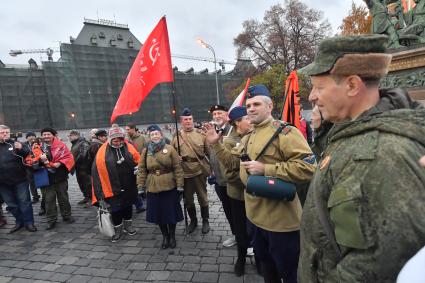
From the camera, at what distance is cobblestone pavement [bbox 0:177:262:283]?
146 inches

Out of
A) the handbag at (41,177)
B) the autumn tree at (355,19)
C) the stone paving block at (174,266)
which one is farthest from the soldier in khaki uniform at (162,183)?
the autumn tree at (355,19)

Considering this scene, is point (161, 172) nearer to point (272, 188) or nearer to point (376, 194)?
point (272, 188)

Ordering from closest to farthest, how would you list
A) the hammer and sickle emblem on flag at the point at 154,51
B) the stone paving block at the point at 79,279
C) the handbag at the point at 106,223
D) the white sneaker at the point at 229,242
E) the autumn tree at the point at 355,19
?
the stone paving block at the point at 79,279 < the white sneaker at the point at 229,242 < the hammer and sickle emblem on flag at the point at 154,51 < the handbag at the point at 106,223 < the autumn tree at the point at 355,19

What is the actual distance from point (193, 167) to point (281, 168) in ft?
9.44

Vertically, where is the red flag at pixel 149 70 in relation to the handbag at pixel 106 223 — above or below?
above

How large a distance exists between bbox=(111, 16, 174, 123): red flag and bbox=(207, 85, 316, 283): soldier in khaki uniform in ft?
7.33

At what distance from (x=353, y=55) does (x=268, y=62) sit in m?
31.6

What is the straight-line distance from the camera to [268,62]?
1226 inches

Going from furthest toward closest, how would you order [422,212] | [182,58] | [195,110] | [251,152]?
[182,58], [195,110], [251,152], [422,212]

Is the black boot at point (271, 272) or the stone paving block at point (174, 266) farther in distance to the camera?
the stone paving block at point (174, 266)

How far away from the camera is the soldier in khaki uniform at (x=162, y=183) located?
4.50m

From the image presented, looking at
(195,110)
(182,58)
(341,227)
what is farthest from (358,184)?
(182,58)

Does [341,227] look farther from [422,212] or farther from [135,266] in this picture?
[135,266]

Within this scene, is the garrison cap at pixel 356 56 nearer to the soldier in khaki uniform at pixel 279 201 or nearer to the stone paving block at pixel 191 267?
the soldier in khaki uniform at pixel 279 201
